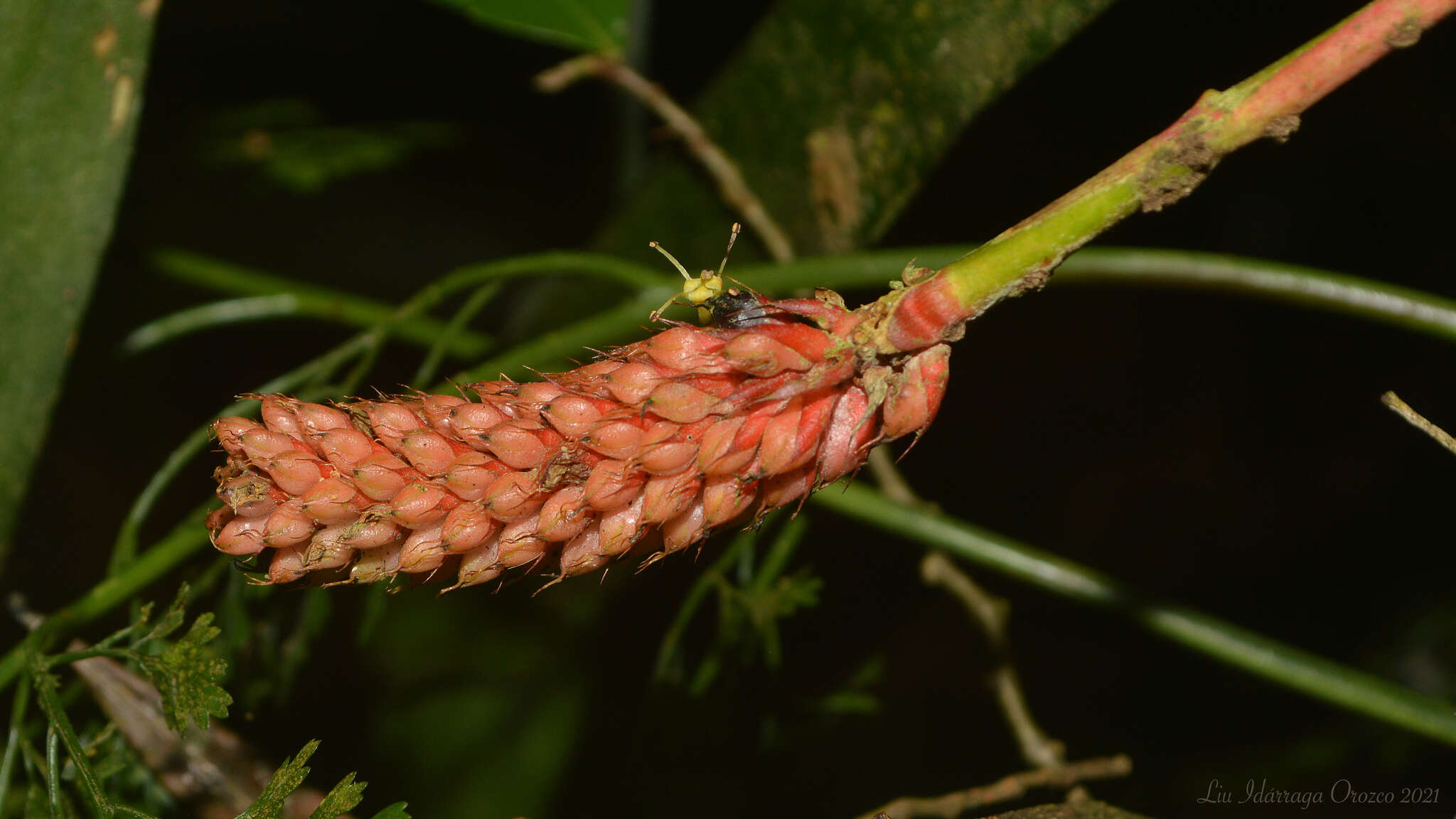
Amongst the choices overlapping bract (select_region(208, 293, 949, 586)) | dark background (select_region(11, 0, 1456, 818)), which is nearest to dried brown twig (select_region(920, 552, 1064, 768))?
dark background (select_region(11, 0, 1456, 818))

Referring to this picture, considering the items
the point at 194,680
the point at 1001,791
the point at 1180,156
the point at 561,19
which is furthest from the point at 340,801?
the point at 561,19

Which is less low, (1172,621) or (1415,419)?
(1415,419)

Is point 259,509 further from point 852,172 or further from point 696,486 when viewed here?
point 852,172

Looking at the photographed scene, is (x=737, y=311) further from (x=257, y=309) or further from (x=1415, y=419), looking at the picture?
(x=257, y=309)

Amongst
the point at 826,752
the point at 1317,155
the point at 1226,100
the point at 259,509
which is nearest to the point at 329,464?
the point at 259,509

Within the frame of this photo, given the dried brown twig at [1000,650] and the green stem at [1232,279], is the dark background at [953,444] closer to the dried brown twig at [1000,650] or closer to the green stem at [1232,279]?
the dried brown twig at [1000,650]
